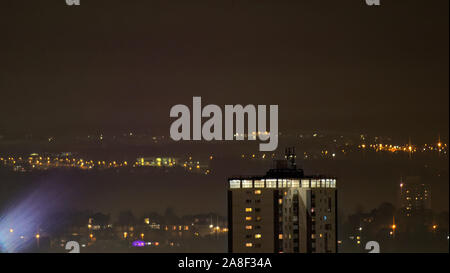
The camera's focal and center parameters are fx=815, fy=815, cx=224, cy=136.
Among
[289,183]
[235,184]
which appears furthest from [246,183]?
[289,183]

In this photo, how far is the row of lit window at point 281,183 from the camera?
24.0 meters

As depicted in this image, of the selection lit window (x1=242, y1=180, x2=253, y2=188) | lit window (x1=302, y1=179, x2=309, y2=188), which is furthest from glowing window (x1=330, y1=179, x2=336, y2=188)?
lit window (x1=242, y1=180, x2=253, y2=188)

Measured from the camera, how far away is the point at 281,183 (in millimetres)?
24047

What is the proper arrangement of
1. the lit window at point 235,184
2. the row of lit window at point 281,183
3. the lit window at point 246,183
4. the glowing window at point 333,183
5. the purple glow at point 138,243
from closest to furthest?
the row of lit window at point 281,183 < the lit window at point 246,183 < the lit window at point 235,184 < the glowing window at point 333,183 < the purple glow at point 138,243

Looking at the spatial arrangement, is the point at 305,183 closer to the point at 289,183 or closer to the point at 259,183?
the point at 289,183

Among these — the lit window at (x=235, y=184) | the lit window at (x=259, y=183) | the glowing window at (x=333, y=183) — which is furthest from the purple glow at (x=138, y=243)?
the glowing window at (x=333, y=183)

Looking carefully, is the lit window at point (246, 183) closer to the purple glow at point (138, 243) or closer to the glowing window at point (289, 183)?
the glowing window at point (289, 183)

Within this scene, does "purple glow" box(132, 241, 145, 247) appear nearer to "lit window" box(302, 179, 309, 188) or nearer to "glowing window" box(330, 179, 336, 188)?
"lit window" box(302, 179, 309, 188)

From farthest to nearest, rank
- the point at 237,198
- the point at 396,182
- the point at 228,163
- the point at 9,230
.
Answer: the point at 9,230, the point at 396,182, the point at 228,163, the point at 237,198

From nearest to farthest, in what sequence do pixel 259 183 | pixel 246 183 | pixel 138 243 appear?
pixel 259 183 → pixel 246 183 → pixel 138 243

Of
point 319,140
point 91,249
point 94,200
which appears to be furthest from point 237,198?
point 94,200

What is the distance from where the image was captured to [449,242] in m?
30.1
